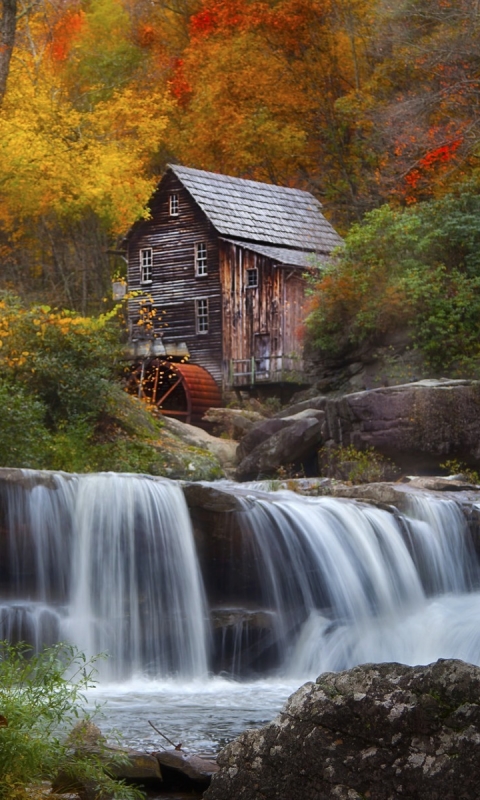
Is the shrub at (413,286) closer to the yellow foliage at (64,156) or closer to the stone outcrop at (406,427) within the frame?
the stone outcrop at (406,427)

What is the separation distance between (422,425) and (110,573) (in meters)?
→ 9.74

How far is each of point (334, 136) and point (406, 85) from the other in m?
4.89

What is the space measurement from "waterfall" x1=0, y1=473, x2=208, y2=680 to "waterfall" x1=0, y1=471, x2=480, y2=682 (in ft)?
0.04

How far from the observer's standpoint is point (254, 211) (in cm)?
3844

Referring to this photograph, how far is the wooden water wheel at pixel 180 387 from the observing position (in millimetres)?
34875

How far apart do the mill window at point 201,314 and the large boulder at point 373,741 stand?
33177 millimetres

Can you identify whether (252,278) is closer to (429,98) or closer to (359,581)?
(429,98)

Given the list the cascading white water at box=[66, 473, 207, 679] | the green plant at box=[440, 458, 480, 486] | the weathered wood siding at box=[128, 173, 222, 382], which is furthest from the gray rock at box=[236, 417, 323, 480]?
the weathered wood siding at box=[128, 173, 222, 382]

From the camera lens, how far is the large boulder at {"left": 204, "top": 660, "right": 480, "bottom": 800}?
4.39 m

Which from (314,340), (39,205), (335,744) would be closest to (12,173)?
(39,205)

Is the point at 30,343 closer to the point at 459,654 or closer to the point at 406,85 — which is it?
the point at 459,654

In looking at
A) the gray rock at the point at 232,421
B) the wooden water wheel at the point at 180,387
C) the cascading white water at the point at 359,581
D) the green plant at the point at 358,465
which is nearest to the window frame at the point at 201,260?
the wooden water wheel at the point at 180,387

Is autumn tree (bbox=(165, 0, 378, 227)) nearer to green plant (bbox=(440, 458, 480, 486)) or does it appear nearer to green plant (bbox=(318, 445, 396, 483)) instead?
green plant (bbox=(318, 445, 396, 483))

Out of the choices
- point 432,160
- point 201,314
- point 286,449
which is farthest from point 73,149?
point 286,449
